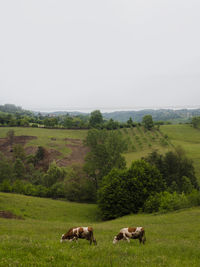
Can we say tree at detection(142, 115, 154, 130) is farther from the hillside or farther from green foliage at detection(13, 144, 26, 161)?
green foliage at detection(13, 144, 26, 161)

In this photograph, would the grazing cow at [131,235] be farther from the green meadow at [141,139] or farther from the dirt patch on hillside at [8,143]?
the dirt patch on hillside at [8,143]

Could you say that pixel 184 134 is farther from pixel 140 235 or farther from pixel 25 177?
pixel 140 235

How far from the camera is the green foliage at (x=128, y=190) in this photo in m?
40.1

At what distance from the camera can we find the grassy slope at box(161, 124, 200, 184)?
93812 mm

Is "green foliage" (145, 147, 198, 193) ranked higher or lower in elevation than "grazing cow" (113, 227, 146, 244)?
lower

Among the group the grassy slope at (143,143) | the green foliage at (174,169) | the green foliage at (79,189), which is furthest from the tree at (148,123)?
the green foliage at (79,189)

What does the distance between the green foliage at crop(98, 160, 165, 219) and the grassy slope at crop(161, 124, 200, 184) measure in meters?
52.9

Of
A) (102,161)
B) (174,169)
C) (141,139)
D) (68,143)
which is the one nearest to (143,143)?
(141,139)

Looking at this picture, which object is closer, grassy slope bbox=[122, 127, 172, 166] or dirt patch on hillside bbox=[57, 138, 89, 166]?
dirt patch on hillside bbox=[57, 138, 89, 166]

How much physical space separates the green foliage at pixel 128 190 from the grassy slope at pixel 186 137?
52891 mm

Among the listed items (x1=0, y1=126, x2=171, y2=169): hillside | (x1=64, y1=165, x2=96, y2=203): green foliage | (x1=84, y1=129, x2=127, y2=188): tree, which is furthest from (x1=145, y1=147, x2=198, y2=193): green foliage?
(x1=0, y1=126, x2=171, y2=169): hillside

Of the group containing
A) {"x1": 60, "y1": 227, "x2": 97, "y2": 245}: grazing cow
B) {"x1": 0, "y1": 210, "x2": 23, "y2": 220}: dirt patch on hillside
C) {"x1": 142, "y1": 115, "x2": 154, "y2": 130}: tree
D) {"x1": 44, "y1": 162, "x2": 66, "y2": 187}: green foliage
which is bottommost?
{"x1": 44, "y1": 162, "x2": 66, "y2": 187}: green foliage

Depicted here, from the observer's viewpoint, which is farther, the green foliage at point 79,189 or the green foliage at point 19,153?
the green foliage at point 19,153

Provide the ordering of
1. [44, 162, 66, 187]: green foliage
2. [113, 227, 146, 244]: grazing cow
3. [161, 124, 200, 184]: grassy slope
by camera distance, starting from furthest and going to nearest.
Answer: [161, 124, 200, 184]: grassy slope
[44, 162, 66, 187]: green foliage
[113, 227, 146, 244]: grazing cow
